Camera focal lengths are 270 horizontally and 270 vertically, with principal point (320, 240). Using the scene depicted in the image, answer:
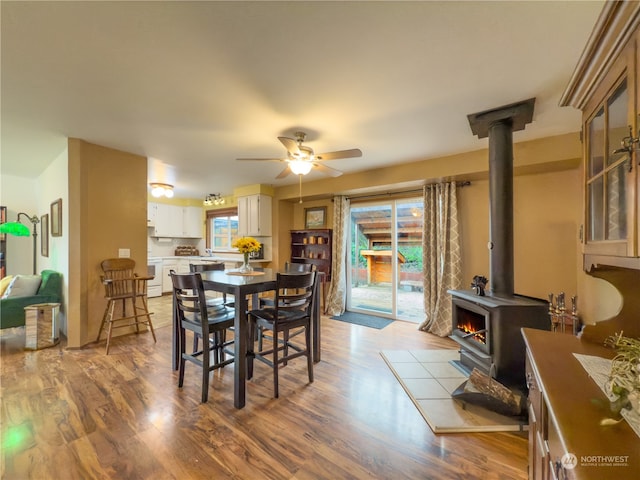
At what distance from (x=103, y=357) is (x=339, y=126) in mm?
3556

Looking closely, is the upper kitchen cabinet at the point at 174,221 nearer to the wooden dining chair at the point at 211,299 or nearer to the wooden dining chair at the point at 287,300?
the wooden dining chair at the point at 211,299

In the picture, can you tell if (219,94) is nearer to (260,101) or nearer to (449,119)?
(260,101)

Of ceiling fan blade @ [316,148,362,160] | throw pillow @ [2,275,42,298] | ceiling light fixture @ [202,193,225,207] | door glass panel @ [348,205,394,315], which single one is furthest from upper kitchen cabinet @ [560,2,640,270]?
ceiling light fixture @ [202,193,225,207]

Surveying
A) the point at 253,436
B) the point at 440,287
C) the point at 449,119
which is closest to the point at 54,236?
the point at 253,436

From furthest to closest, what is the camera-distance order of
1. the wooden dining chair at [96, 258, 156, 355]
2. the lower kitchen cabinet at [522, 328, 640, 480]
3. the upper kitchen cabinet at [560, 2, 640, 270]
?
1. the wooden dining chair at [96, 258, 156, 355]
2. the upper kitchen cabinet at [560, 2, 640, 270]
3. the lower kitchen cabinet at [522, 328, 640, 480]

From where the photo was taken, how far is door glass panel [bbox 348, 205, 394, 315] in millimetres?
4750

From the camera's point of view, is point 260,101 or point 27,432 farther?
point 260,101

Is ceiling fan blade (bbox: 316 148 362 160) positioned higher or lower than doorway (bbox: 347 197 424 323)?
higher

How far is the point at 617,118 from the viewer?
1.04 m

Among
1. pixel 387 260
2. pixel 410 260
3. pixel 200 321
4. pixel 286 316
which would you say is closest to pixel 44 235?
pixel 200 321

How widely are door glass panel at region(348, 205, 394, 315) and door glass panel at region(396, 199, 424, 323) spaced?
18cm

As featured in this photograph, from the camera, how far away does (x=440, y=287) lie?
387 cm

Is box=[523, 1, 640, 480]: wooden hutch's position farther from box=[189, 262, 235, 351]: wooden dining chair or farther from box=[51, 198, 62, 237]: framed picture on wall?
box=[51, 198, 62, 237]: framed picture on wall

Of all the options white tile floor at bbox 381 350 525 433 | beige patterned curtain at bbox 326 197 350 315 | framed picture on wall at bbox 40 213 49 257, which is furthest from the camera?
beige patterned curtain at bbox 326 197 350 315
